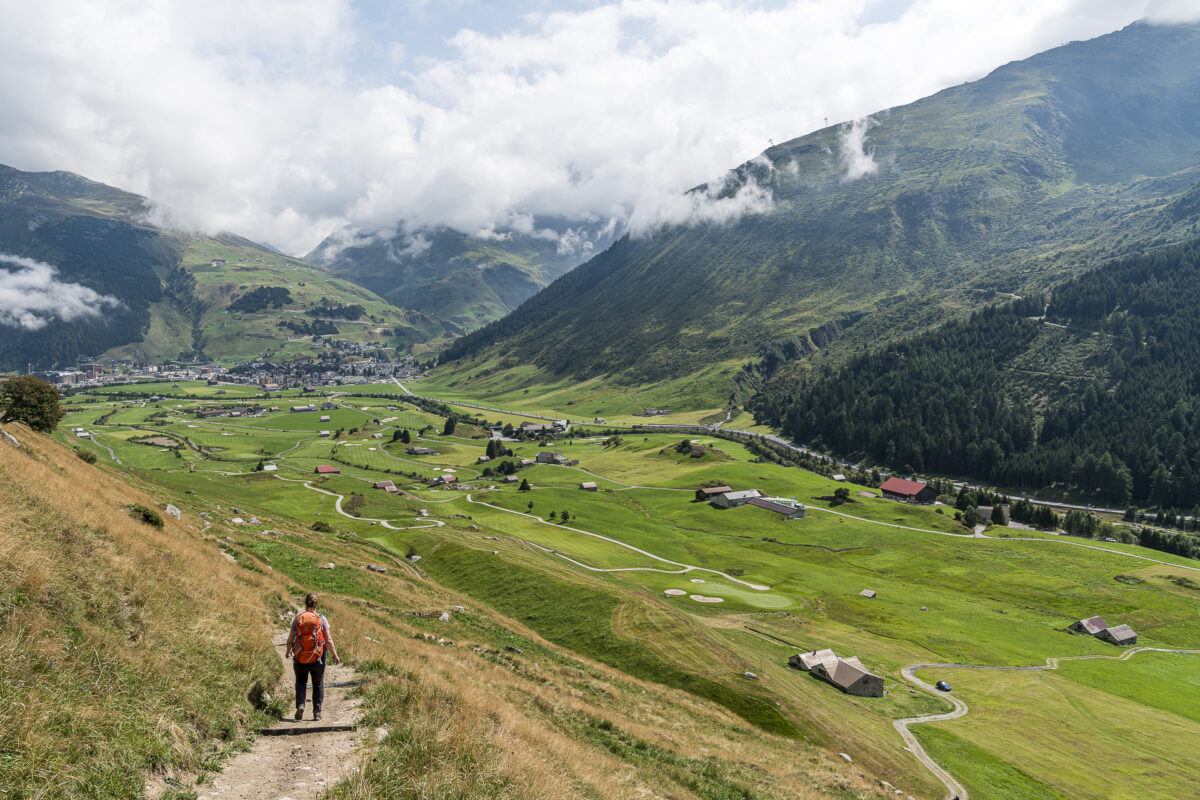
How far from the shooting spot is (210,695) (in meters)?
14.5

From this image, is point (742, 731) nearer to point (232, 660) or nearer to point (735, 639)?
point (735, 639)

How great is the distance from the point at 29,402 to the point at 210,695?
54413 mm

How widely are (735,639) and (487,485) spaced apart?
357 feet

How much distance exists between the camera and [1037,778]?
44.8 metres

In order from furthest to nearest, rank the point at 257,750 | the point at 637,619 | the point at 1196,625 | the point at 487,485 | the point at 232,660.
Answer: the point at 487,485, the point at 1196,625, the point at 637,619, the point at 232,660, the point at 257,750

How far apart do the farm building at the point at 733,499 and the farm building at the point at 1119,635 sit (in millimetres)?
71702

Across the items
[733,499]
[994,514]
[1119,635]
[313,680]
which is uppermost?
[313,680]

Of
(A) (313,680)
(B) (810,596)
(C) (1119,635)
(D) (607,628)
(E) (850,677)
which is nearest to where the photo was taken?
(A) (313,680)

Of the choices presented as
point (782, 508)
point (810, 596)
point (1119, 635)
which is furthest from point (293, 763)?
point (782, 508)

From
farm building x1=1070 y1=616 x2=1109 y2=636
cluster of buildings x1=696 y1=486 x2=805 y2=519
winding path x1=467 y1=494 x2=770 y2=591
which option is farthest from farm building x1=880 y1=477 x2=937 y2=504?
winding path x1=467 y1=494 x2=770 y2=591

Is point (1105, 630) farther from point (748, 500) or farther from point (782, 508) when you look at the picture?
point (748, 500)

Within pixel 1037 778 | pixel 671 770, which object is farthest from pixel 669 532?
pixel 671 770

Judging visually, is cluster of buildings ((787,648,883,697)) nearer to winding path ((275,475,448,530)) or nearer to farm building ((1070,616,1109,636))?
farm building ((1070,616,1109,636))

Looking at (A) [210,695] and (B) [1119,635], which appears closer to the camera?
(A) [210,695]
